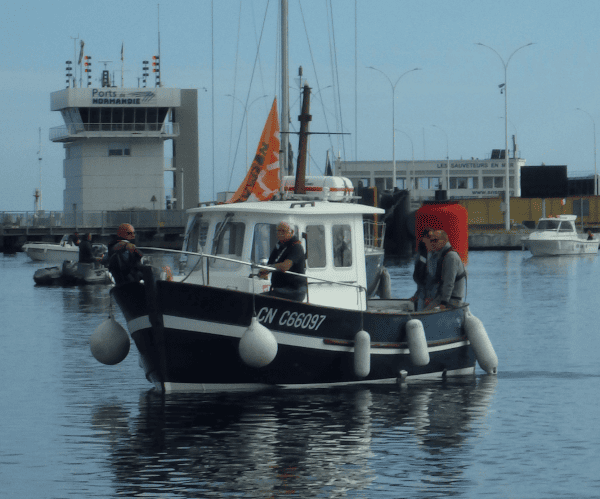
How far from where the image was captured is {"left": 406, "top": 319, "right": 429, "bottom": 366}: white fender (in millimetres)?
17250

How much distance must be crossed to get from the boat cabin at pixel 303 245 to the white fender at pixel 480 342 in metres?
2.13

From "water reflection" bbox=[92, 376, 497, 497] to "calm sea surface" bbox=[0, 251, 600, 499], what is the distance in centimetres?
3

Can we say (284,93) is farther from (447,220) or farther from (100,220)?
(100,220)

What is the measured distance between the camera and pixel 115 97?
92.2m

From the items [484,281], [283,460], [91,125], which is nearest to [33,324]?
[283,460]

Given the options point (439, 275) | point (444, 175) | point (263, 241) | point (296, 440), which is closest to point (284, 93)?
point (439, 275)

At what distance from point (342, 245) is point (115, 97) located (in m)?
77.1

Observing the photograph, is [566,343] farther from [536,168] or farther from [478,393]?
[536,168]

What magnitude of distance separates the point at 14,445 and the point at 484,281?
36.8 meters

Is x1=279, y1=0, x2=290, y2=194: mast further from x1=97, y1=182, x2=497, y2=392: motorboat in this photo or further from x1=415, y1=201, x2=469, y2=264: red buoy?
x1=415, y1=201, x2=469, y2=264: red buoy

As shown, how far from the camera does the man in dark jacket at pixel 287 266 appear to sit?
635 inches

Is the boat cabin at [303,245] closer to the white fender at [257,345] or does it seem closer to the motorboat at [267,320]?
the motorboat at [267,320]

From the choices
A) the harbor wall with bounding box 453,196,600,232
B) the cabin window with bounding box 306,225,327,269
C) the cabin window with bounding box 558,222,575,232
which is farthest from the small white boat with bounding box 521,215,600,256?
the cabin window with bounding box 306,225,327,269

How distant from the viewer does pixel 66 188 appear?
97500mm
